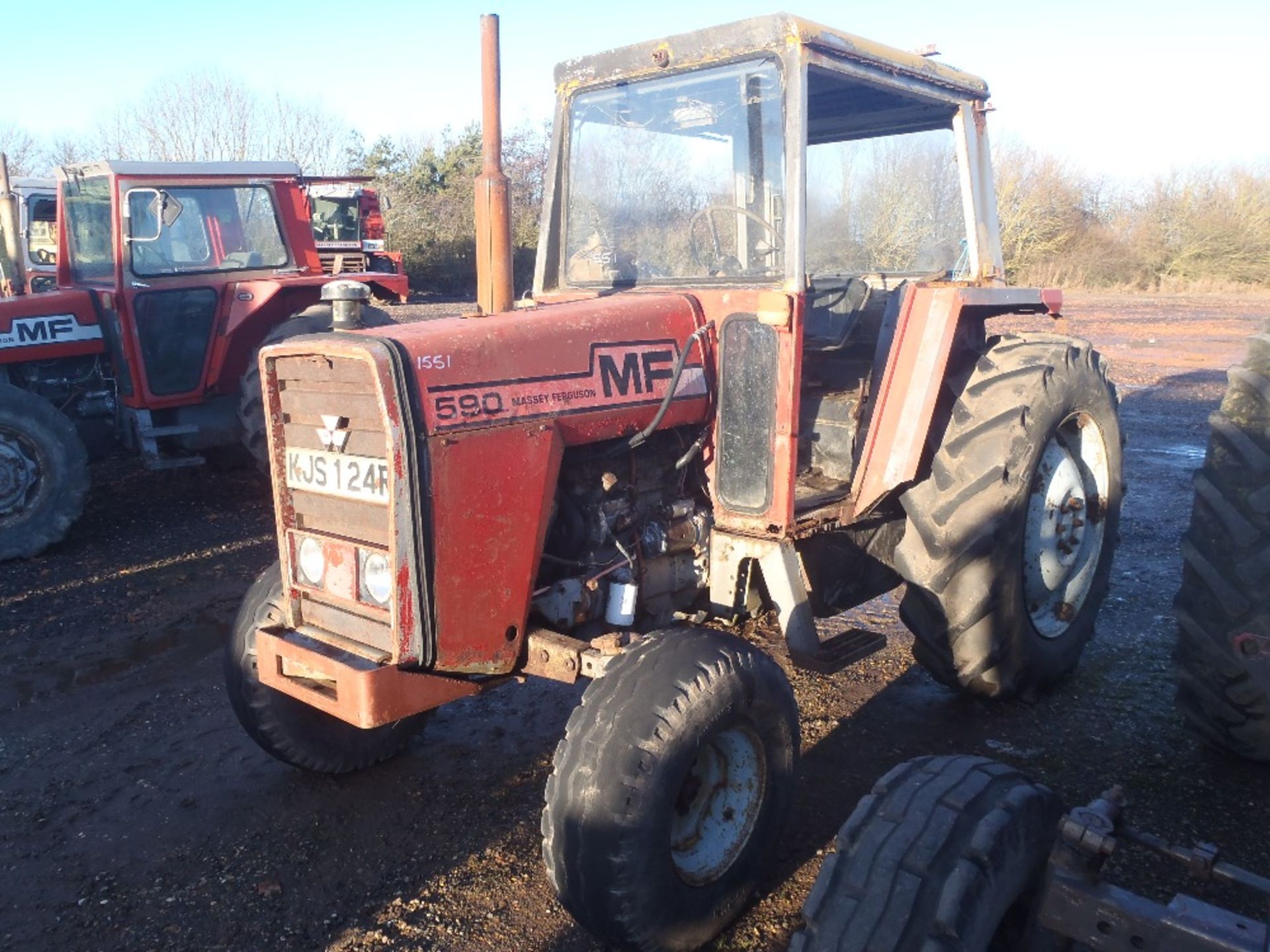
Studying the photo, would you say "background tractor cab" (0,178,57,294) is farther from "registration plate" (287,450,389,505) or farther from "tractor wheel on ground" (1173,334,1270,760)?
"tractor wheel on ground" (1173,334,1270,760)

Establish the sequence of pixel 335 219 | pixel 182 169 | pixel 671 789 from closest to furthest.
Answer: pixel 671 789, pixel 182 169, pixel 335 219

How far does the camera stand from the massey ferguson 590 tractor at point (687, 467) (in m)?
2.68

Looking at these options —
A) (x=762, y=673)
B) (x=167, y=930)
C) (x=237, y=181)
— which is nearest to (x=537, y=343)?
(x=762, y=673)

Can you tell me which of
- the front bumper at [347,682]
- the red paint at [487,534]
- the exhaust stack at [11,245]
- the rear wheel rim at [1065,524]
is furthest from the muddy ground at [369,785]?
the exhaust stack at [11,245]

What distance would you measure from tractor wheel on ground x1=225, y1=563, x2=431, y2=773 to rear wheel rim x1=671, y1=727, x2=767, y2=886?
3.73ft

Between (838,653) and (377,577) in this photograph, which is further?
(838,653)

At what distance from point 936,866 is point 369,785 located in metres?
2.37

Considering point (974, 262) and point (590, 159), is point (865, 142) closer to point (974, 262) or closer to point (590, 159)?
point (974, 262)

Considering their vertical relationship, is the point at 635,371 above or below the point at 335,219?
below

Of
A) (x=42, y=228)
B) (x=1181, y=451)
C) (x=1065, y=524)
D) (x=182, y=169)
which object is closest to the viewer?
(x=1065, y=524)

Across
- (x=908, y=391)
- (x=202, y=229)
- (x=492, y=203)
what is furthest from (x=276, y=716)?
(x=202, y=229)

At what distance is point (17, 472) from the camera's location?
6504mm

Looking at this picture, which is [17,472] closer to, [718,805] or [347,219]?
[718,805]

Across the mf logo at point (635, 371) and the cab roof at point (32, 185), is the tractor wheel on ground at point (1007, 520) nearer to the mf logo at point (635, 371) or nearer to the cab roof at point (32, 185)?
the mf logo at point (635, 371)
